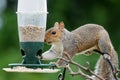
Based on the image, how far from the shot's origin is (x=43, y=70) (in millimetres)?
5863

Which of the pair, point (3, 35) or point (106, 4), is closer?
point (3, 35)

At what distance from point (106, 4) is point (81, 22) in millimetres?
831

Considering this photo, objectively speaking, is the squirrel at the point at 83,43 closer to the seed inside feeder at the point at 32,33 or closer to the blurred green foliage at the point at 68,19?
the seed inside feeder at the point at 32,33

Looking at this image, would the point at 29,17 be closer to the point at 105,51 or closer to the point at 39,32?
the point at 39,32

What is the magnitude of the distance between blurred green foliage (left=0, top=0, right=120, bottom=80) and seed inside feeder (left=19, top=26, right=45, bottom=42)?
3516 mm

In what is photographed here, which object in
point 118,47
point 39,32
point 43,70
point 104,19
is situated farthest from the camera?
point 104,19

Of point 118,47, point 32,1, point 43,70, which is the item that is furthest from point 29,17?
point 118,47

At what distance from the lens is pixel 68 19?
12.4m

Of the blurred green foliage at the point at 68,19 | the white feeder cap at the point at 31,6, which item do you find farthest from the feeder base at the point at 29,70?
the blurred green foliage at the point at 68,19

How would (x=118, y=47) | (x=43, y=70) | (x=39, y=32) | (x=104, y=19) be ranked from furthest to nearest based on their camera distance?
(x=104, y=19)
(x=118, y=47)
(x=39, y=32)
(x=43, y=70)

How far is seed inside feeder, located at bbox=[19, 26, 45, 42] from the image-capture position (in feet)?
20.5

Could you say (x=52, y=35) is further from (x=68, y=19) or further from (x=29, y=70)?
(x=68, y=19)

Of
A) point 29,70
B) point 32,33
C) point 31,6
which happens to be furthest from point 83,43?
point 29,70

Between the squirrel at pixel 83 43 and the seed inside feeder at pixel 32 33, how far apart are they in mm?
63
